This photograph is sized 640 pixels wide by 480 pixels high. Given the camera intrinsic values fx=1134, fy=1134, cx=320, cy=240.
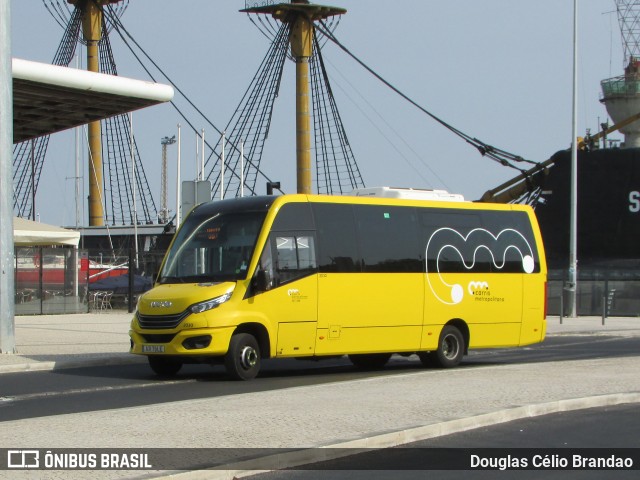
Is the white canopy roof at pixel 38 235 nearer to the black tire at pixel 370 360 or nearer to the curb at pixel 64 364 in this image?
the curb at pixel 64 364

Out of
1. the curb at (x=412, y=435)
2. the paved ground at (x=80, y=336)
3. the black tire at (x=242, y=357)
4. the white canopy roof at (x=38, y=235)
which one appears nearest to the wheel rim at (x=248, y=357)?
the black tire at (x=242, y=357)

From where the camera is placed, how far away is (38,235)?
34.6 meters

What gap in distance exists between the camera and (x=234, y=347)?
16.0 m

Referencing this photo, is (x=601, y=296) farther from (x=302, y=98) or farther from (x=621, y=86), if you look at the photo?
(x=302, y=98)

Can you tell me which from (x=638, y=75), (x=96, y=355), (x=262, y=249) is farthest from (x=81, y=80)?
(x=638, y=75)

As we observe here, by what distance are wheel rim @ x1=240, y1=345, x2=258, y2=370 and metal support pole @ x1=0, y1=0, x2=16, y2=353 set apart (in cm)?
563

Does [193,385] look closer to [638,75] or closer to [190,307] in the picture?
[190,307]

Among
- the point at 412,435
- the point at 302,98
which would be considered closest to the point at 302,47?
the point at 302,98

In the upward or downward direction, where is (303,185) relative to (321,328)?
upward

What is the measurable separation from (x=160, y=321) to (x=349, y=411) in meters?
5.17

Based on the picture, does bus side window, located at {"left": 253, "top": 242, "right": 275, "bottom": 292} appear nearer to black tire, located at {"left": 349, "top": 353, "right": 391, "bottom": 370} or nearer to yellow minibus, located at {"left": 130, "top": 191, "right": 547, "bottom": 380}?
yellow minibus, located at {"left": 130, "top": 191, "right": 547, "bottom": 380}

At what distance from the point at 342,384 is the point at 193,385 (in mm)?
2241

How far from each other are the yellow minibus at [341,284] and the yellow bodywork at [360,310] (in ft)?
0.07

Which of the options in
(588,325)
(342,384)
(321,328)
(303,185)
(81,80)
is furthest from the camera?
(303,185)
